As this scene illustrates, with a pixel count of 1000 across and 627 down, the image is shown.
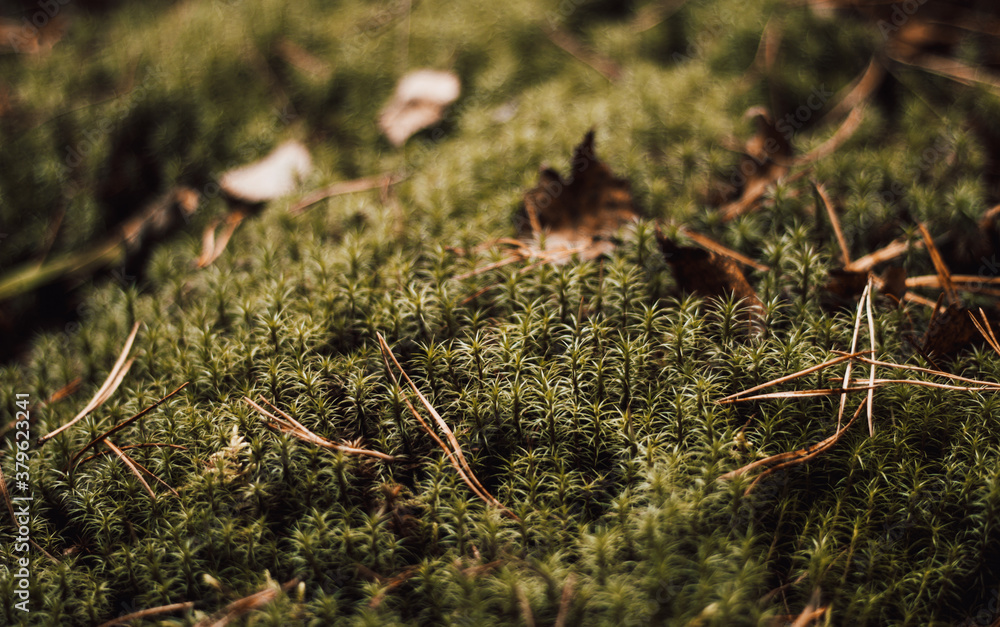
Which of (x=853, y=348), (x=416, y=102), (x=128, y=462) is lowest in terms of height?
(x=853, y=348)

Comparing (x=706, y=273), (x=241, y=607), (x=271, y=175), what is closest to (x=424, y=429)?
(x=241, y=607)

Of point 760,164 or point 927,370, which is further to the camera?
point 760,164

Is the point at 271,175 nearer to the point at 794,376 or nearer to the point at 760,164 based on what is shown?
the point at 760,164

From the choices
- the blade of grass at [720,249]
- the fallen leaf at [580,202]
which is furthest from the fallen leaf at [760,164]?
the fallen leaf at [580,202]

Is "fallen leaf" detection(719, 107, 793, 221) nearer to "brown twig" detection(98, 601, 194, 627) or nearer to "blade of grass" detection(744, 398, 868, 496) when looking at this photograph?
"blade of grass" detection(744, 398, 868, 496)

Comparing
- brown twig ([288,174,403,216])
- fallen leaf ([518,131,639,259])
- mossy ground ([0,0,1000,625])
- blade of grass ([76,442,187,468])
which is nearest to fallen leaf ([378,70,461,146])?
mossy ground ([0,0,1000,625])

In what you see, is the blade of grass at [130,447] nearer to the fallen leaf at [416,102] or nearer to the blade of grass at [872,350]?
the fallen leaf at [416,102]
